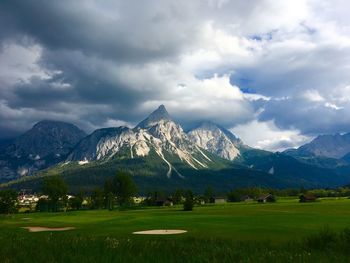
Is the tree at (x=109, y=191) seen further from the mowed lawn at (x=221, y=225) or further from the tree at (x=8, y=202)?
the mowed lawn at (x=221, y=225)

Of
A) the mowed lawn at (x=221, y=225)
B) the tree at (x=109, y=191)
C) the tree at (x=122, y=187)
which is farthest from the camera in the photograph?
the tree at (x=122, y=187)

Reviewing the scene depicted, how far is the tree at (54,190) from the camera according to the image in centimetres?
18725

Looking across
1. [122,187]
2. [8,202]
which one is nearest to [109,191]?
[122,187]

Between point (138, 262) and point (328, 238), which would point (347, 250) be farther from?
point (138, 262)

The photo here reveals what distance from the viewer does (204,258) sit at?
1509 centimetres

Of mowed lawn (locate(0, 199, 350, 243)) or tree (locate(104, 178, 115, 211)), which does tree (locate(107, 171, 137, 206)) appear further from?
mowed lawn (locate(0, 199, 350, 243))

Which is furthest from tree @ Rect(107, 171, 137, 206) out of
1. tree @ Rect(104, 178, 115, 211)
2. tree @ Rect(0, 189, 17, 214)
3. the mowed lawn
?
the mowed lawn

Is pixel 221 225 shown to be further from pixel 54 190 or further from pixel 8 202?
pixel 8 202

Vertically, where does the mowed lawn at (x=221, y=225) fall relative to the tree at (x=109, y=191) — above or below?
below

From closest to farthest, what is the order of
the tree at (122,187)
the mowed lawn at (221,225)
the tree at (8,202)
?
the mowed lawn at (221,225) → the tree at (8,202) → the tree at (122,187)

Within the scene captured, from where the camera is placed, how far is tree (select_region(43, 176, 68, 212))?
187250mm

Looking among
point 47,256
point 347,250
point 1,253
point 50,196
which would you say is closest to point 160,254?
point 47,256

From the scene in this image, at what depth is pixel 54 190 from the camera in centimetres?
18750

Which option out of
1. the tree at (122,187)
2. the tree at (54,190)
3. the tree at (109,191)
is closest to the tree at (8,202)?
the tree at (54,190)
